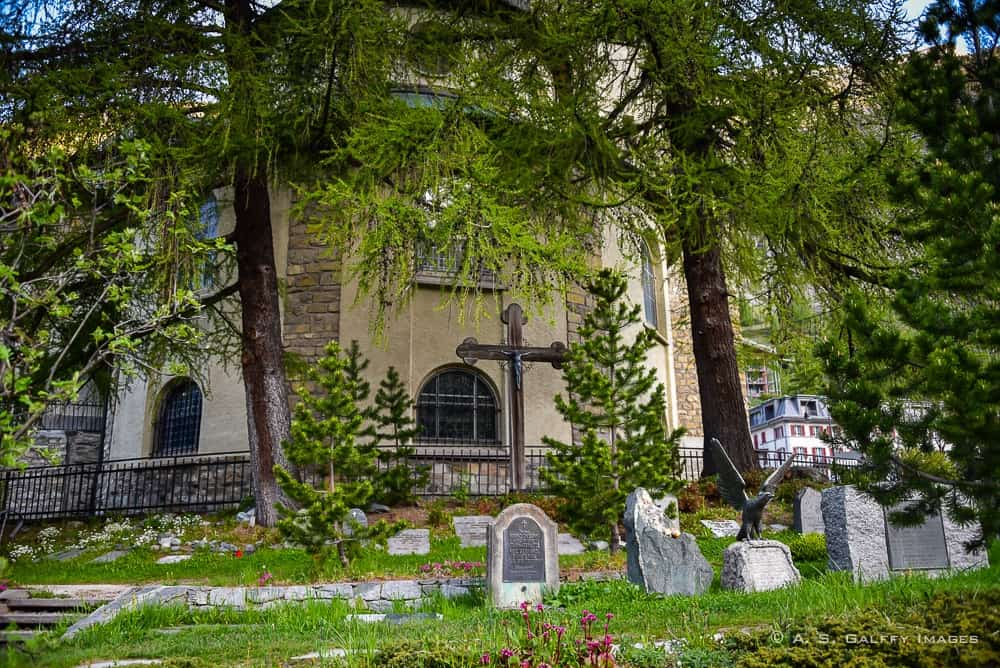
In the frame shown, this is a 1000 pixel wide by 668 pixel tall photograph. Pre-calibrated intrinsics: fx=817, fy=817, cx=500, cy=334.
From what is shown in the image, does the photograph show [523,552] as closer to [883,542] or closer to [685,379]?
[883,542]

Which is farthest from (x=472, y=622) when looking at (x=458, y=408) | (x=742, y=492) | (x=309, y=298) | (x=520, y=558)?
(x=309, y=298)

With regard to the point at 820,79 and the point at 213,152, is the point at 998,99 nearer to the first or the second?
the point at 820,79

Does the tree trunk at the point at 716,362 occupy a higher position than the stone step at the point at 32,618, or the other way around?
the tree trunk at the point at 716,362

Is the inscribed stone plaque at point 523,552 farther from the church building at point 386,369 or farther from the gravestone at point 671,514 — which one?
the church building at point 386,369

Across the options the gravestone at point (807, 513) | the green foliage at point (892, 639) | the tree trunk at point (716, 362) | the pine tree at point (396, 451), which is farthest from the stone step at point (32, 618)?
the tree trunk at point (716, 362)

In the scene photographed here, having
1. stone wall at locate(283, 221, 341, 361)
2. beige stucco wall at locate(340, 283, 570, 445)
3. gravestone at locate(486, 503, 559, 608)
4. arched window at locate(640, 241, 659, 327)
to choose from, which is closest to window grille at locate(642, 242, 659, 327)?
arched window at locate(640, 241, 659, 327)

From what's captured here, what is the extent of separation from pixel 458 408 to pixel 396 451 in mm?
2671

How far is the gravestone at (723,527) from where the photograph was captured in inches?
460

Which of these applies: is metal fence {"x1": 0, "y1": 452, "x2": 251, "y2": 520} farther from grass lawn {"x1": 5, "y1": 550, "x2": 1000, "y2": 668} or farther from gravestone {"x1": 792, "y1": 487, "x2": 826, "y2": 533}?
gravestone {"x1": 792, "y1": 487, "x2": 826, "y2": 533}

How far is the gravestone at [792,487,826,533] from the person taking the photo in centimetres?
1116

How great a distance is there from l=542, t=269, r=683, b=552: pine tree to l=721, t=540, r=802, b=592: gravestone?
2264mm

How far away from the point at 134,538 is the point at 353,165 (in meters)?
7.57

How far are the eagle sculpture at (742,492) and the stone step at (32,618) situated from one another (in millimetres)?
6612

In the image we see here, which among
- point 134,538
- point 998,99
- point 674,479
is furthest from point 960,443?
point 134,538
